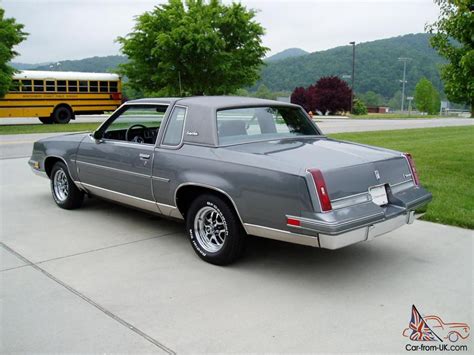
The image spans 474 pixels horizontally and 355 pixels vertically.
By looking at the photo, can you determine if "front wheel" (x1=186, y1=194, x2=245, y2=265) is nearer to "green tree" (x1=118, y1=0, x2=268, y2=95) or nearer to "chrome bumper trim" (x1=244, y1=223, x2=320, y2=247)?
"chrome bumper trim" (x1=244, y1=223, x2=320, y2=247)

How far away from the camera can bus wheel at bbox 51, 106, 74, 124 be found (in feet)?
76.6

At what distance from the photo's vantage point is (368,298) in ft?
12.8

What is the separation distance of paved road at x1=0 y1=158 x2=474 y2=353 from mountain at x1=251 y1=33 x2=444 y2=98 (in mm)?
84450

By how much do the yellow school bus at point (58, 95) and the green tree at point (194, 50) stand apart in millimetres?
2526

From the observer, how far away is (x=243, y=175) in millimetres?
4219

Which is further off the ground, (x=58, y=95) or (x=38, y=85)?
(x=38, y=85)

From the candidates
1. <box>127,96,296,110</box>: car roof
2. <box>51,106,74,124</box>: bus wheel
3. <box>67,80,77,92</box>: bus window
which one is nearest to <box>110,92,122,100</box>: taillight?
<box>67,80,77,92</box>: bus window

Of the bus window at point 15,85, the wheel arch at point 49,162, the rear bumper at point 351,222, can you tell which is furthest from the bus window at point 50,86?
the rear bumper at point 351,222

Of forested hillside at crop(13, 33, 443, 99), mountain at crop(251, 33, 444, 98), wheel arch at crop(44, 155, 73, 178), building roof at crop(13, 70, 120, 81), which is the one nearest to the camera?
wheel arch at crop(44, 155, 73, 178)

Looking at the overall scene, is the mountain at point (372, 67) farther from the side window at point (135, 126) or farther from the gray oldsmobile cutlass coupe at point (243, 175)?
the gray oldsmobile cutlass coupe at point (243, 175)

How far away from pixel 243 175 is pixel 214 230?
2.44 feet

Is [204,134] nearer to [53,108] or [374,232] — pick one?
[374,232]

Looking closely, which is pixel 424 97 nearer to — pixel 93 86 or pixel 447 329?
pixel 93 86

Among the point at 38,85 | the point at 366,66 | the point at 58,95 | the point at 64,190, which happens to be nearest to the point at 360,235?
the point at 64,190
